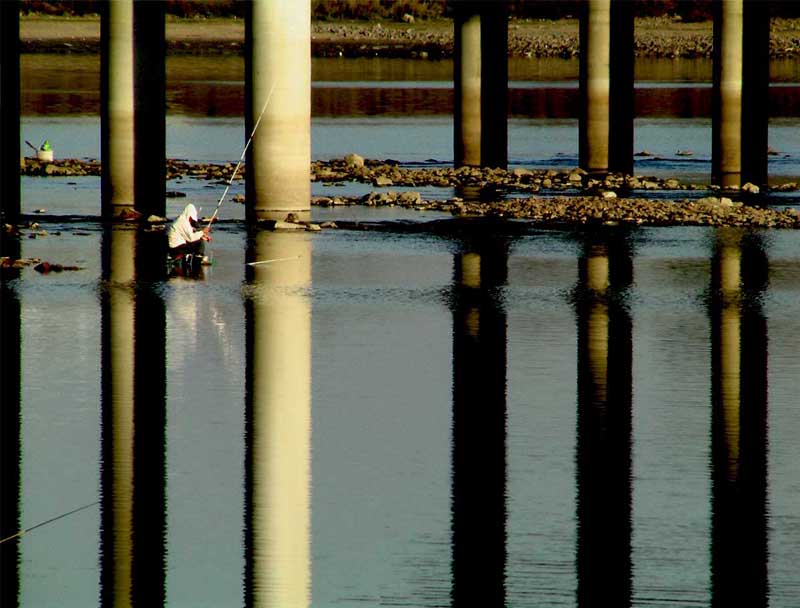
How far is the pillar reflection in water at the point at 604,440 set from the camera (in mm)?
11883

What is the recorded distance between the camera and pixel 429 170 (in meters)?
48.7

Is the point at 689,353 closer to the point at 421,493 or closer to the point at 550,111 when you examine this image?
the point at 421,493

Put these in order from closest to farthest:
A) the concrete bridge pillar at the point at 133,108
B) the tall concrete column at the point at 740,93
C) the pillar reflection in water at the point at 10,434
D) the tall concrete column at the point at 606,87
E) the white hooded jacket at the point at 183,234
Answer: the pillar reflection in water at the point at 10,434 → the white hooded jacket at the point at 183,234 → the concrete bridge pillar at the point at 133,108 → the tall concrete column at the point at 740,93 → the tall concrete column at the point at 606,87

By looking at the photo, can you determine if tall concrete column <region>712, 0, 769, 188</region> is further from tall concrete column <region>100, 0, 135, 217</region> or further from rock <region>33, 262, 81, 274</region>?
rock <region>33, 262, 81, 274</region>

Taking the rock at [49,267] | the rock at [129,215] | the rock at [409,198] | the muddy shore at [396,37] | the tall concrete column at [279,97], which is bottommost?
the rock at [49,267]

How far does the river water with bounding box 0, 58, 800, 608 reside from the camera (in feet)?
39.1

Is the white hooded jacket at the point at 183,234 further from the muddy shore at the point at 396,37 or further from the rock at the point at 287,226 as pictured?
the muddy shore at the point at 396,37

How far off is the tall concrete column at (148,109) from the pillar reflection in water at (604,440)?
11101 mm

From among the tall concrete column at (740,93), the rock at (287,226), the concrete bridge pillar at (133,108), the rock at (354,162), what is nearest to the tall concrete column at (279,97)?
the rock at (287,226)

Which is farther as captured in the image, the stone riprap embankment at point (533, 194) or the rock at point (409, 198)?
the rock at point (409, 198)

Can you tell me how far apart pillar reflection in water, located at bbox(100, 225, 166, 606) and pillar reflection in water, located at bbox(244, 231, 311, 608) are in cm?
62

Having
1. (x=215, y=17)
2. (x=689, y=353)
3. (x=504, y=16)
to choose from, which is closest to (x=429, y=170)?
(x=504, y=16)

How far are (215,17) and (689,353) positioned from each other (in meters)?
106

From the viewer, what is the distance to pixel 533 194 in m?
41.2
